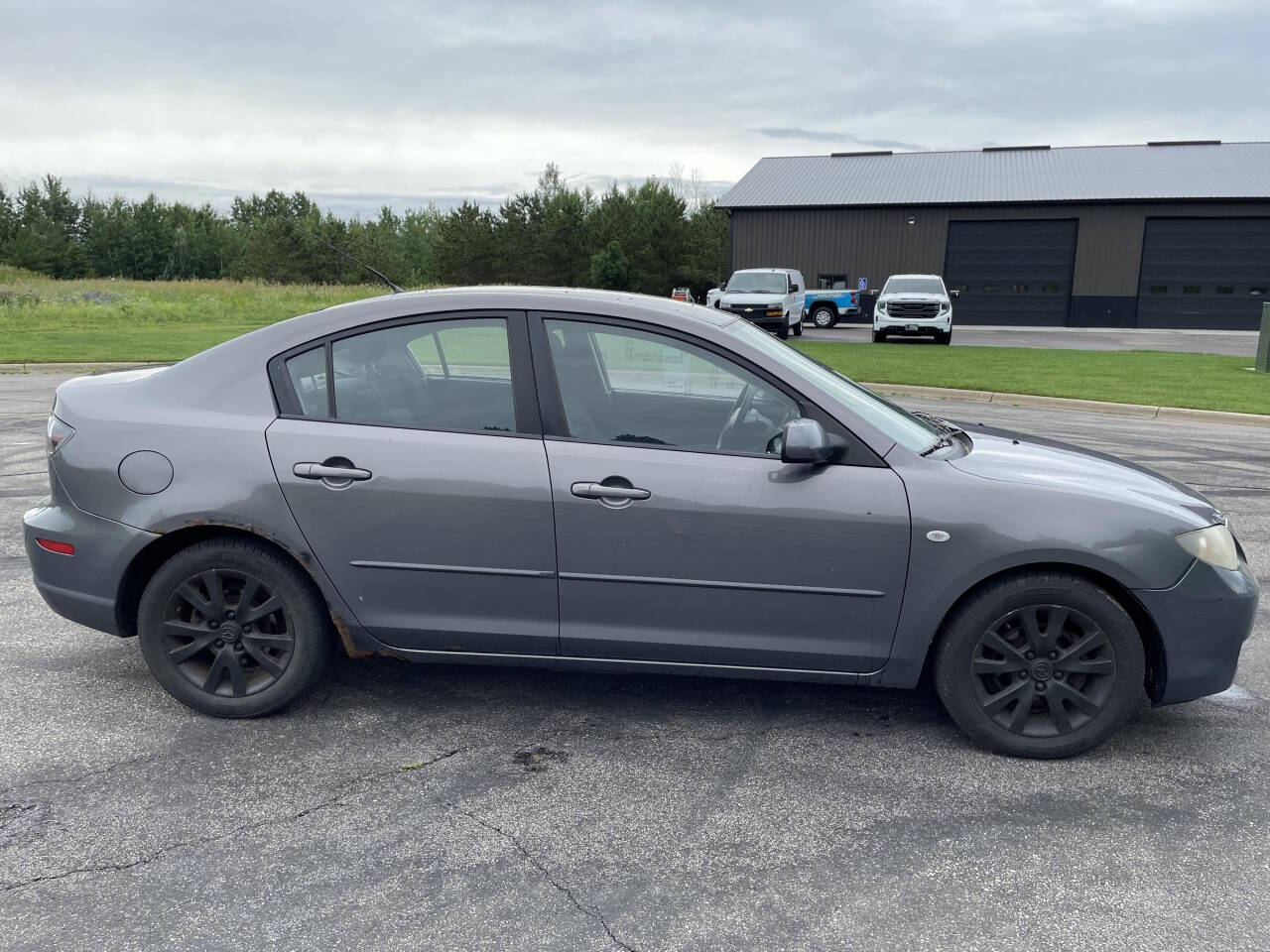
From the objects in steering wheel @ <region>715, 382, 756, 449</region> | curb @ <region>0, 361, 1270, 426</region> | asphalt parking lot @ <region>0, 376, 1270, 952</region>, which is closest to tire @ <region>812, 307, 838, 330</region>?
curb @ <region>0, 361, 1270, 426</region>

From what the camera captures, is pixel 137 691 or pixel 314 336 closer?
pixel 314 336

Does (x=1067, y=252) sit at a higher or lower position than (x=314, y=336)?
higher

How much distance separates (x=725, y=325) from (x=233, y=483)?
1839 millimetres

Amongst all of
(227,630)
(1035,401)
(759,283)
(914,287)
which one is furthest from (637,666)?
(914,287)

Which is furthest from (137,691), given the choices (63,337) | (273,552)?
(63,337)

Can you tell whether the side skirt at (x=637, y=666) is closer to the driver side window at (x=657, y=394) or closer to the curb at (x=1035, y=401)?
the driver side window at (x=657, y=394)

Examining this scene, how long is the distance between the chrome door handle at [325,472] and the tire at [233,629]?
328 mm

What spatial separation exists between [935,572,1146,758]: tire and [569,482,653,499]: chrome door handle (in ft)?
3.76

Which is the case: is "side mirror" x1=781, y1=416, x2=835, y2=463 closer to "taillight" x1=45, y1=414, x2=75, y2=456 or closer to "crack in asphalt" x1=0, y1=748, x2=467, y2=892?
"crack in asphalt" x1=0, y1=748, x2=467, y2=892

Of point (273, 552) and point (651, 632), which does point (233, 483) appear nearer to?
point (273, 552)

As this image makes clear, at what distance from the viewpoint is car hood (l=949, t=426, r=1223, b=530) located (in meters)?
3.43

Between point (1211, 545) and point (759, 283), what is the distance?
24593 mm

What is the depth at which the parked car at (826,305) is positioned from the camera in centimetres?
3550

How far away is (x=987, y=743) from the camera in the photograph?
351 cm
